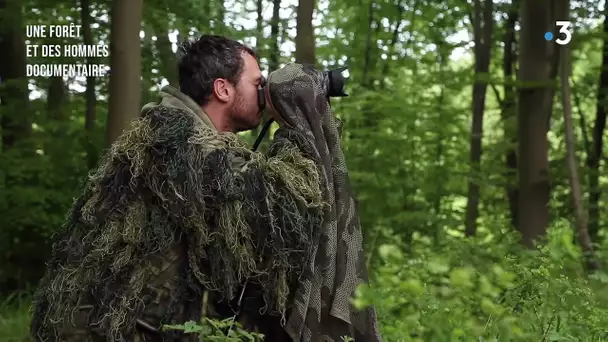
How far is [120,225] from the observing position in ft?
7.96

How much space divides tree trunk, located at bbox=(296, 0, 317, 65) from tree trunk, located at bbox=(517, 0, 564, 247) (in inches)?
70.3

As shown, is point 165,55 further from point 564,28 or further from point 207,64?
point 207,64

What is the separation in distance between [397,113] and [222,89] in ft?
23.3

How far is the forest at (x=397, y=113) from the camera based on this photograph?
6668 mm

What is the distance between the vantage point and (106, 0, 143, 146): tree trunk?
5.88 m

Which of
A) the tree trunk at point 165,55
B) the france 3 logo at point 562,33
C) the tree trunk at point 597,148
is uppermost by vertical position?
the france 3 logo at point 562,33

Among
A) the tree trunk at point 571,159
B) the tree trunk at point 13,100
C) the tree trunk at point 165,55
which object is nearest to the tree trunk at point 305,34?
the tree trunk at point 571,159

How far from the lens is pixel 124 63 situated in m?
5.92

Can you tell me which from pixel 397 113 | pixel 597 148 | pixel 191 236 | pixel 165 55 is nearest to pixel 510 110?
pixel 597 148

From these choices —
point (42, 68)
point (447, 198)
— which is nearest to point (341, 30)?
point (447, 198)

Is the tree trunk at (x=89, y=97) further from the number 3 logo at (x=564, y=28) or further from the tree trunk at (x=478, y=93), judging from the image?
the number 3 logo at (x=564, y=28)

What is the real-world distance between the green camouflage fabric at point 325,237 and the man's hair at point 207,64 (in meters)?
0.12

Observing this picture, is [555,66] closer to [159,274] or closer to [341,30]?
[341,30]

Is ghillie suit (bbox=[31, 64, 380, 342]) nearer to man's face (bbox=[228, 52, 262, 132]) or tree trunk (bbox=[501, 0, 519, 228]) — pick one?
man's face (bbox=[228, 52, 262, 132])
